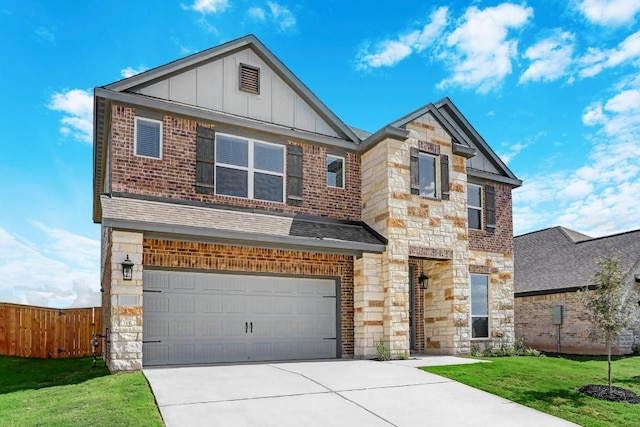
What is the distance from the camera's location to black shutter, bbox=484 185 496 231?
18312 millimetres

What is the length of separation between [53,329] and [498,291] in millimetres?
14846

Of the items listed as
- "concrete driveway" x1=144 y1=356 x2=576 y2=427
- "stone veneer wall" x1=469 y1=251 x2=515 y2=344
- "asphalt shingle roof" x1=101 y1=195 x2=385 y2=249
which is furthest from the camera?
"stone veneer wall" x1=469 y1=251 x2=515 y2=344

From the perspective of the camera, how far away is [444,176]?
15.8m

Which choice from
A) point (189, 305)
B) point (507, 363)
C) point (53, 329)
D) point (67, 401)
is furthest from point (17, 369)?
point (507, 363)

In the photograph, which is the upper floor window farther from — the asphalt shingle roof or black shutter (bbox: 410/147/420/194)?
the asphalt shingle roof

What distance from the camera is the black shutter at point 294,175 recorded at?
14.3 meters

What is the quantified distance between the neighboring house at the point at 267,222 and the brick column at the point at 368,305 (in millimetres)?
32

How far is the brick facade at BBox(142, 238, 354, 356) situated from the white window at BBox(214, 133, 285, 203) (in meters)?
1.60

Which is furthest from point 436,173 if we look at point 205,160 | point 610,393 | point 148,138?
point 148,138

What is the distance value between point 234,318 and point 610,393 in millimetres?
8275

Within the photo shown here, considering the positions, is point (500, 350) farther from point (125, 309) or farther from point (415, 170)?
point (125, 309)

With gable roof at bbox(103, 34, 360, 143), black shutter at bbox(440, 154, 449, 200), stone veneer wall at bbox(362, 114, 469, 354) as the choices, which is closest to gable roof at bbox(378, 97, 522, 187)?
stone veneer wall at bbox(362, 114, 469, 354)

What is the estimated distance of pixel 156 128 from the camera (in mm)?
12898

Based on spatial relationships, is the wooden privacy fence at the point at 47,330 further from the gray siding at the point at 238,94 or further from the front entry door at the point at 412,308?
the front entry door at the point at 412,308
